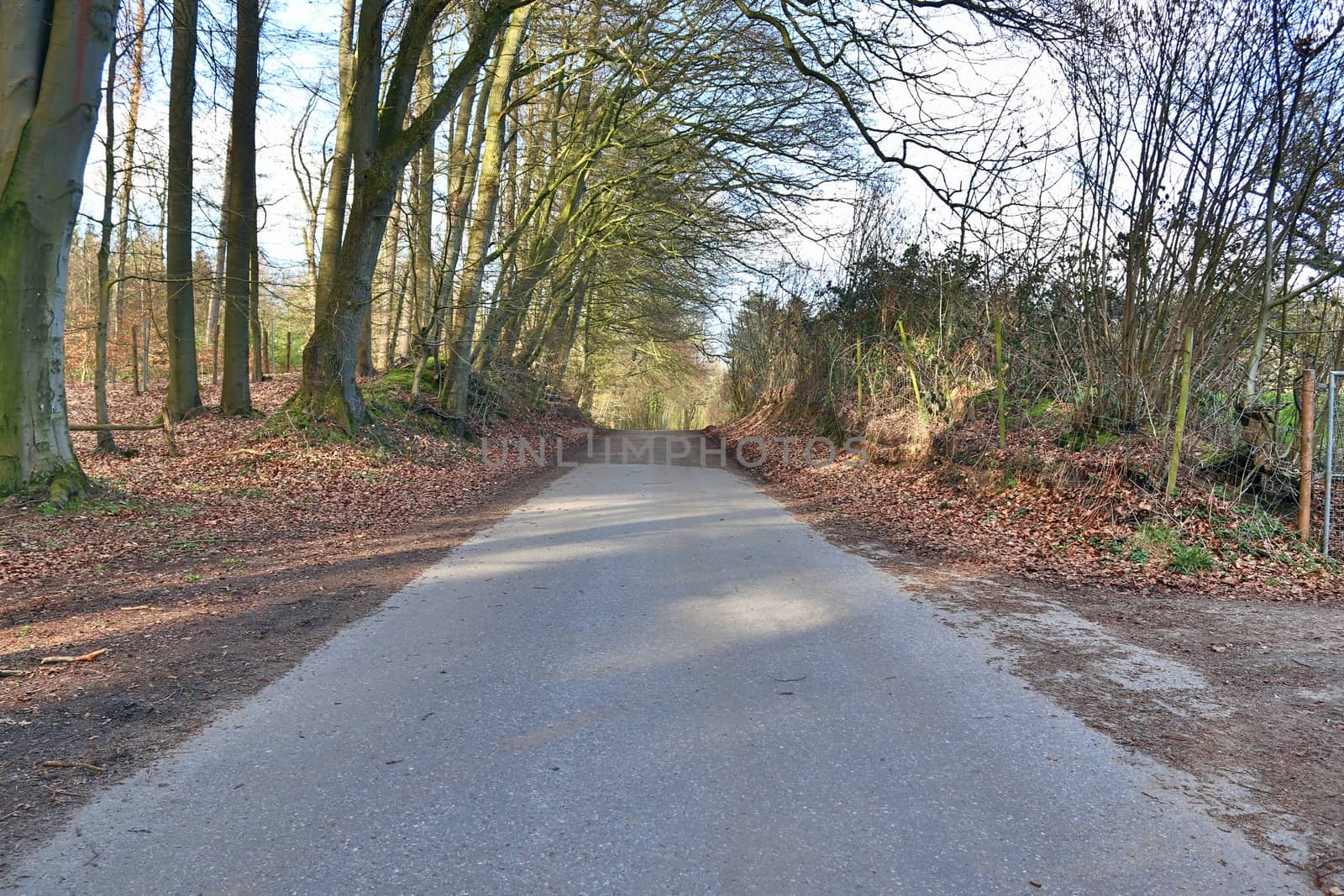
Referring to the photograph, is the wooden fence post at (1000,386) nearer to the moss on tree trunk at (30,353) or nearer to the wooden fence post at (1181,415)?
the wooden fence post at (1181,415)

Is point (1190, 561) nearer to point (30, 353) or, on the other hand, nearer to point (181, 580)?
point (181, 580)

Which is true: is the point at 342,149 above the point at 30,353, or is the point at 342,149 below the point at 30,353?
above

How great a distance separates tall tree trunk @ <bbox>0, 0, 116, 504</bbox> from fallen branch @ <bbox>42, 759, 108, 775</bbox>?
6342 millimetres

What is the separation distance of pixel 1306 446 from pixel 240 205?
1716cm

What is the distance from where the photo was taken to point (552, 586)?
22.4 ft

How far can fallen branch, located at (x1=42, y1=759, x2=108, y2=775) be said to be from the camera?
3.45 meters

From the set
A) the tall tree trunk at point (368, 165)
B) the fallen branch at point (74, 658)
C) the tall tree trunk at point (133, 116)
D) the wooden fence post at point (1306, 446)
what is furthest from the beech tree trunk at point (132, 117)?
the wooden fence post at point (1306, 446)

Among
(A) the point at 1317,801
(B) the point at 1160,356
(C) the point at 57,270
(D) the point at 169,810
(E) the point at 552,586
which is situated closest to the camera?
(D) the point at 169,810

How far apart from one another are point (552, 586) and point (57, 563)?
4209mm

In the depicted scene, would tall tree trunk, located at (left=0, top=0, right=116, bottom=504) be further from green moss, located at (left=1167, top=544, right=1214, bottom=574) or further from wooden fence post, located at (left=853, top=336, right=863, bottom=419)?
wooden fence post, located at (left=853, top=336, right=863, bottom=419)

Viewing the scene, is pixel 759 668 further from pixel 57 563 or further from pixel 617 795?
pixel 57 563

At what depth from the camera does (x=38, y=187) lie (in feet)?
27.3

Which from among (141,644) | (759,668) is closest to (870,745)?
(759,668)

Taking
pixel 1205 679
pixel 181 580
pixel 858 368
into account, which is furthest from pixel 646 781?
pixel 858 368
